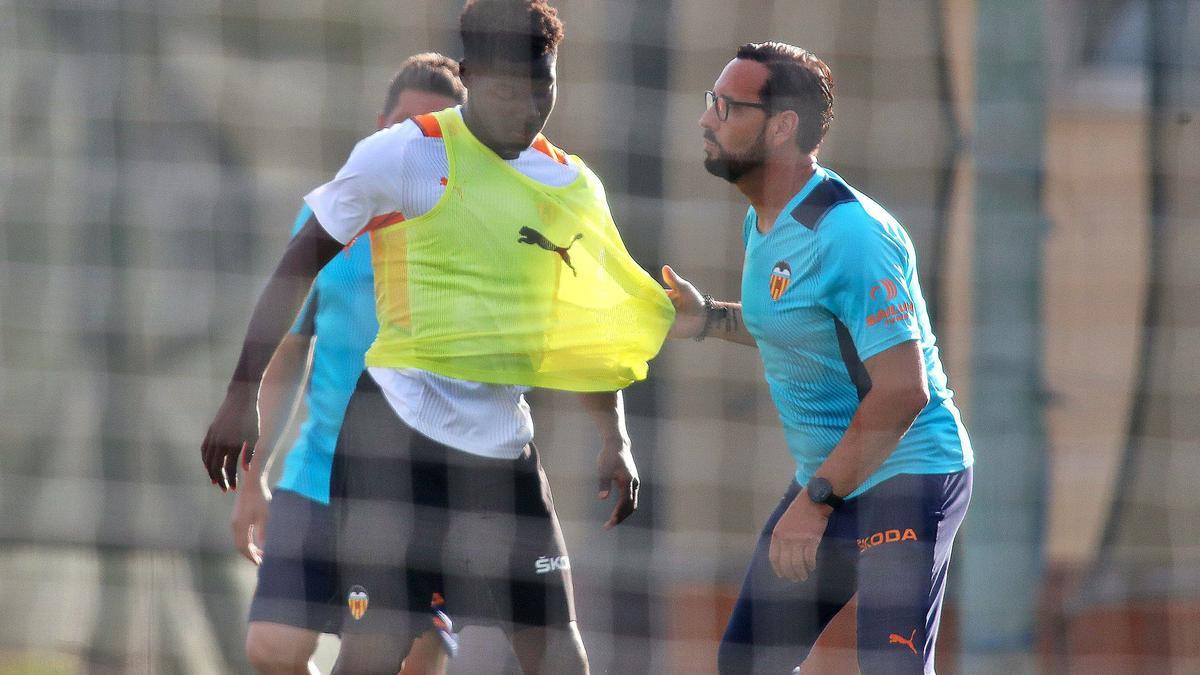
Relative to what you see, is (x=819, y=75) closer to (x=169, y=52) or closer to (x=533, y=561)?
(x=533, y=561)

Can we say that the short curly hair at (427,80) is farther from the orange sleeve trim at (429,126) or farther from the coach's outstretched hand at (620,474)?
the coach's outstretched hand at (620,474)

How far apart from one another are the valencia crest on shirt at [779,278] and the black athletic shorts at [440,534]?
0.64 m

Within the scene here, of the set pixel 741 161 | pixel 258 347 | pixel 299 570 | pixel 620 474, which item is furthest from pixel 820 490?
pixel 299 570

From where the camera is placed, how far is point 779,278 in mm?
2793

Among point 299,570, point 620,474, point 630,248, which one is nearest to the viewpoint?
point 620,474

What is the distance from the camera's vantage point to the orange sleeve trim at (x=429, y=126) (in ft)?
9.24

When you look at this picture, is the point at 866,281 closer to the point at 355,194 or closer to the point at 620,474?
the point at 620,474

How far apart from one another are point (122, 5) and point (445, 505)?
2.16m

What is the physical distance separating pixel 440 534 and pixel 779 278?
35.3 inches

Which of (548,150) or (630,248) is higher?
(548,150)

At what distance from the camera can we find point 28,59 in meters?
4.26

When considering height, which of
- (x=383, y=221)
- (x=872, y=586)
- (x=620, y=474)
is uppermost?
(x=383, y=221)

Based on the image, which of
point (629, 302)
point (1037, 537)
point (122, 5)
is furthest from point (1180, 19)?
point (122, 5)

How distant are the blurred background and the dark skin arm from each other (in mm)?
1372
